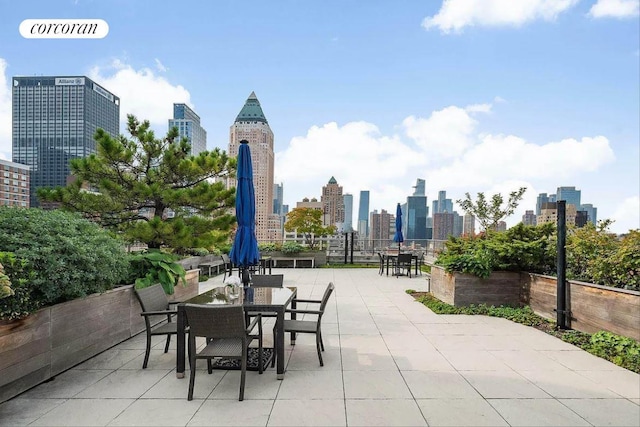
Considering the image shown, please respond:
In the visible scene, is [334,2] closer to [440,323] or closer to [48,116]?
[440,323]

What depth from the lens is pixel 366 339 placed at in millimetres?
4199

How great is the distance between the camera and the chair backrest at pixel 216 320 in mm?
2516

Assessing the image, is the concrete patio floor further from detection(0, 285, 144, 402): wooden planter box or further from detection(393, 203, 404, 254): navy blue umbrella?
detection(393, 203, 404, 254): navy blue umbrella

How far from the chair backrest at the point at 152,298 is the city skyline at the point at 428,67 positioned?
452 centimetres

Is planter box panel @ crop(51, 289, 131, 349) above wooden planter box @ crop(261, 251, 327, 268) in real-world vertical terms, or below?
above

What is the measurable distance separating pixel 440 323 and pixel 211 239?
16.9 ft

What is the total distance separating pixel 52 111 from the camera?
619 inches

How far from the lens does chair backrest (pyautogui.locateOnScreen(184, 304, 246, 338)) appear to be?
2516mm

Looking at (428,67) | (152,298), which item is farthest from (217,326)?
(428,67)

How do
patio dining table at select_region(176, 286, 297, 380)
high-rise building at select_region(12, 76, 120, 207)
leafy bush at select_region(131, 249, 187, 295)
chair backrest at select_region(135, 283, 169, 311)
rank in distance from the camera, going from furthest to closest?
1. high-rise building at select_region(12, 76, 120, 207)
2. leafy bush at select_region(131, 249, 187, 295)
3. chair backrest at select_region(135, 283, 169, 311)
4. patio dining table at select_region(176, 286, 297, 380)

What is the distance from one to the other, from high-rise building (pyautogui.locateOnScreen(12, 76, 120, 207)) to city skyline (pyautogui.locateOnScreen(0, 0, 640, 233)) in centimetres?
358

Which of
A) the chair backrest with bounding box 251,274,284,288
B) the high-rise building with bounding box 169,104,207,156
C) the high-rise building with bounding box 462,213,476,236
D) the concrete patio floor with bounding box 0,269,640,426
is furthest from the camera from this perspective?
the high-rise building with bounding box 169,104,207,156

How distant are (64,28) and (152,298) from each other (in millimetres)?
4483

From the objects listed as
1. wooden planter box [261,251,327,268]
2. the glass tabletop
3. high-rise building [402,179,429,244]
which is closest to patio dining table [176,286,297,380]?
the glass tabletop
